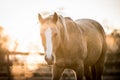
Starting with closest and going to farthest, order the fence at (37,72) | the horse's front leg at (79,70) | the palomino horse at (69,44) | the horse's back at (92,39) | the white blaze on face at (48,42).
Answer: the white blaze on face at (48,42) < the palomino horse at (69,44) < the horse's front leg at (79,70) < the horse's back at (92,39) < the fence at (37,72)

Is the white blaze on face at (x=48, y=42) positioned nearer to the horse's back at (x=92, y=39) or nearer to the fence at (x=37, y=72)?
the horse's back at (x=92, y=39)

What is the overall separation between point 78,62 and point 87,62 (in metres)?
0.51

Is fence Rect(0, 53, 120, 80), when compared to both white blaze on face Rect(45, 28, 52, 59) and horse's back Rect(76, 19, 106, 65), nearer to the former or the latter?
horse's back Rect(76, 19, 106, 65)

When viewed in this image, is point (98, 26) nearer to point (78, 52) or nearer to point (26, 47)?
point (78, 52)

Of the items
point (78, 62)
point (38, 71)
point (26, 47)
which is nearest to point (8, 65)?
point (38, 71)

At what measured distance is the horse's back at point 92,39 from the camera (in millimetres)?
3826

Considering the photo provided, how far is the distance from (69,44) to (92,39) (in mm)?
690

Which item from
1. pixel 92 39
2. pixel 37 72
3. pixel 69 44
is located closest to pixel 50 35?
pixel 69 44

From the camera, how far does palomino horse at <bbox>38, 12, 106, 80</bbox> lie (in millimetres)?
2875

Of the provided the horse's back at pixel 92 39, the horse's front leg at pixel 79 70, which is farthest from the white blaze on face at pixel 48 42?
the horse's back at pixel 92 39

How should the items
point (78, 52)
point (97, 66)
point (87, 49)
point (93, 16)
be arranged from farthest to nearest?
point (93, 16)
point (97, 66)
point (87, 49)
point (78, 52)

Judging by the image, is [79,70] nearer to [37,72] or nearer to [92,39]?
[92,39]

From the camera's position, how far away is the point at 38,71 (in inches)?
253

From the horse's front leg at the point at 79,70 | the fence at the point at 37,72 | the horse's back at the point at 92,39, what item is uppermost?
the horse's back at the point at 92,39
